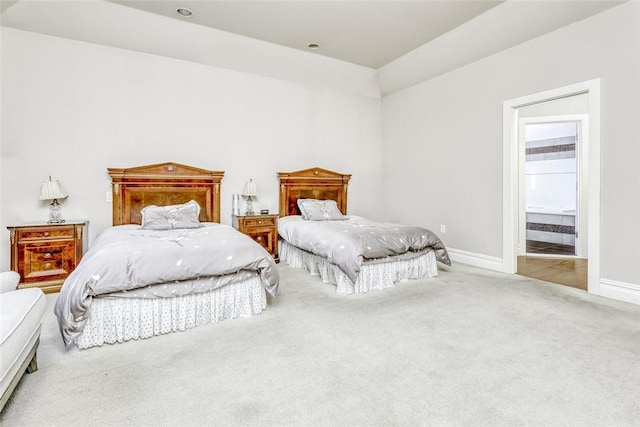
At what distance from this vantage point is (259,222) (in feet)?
15.4

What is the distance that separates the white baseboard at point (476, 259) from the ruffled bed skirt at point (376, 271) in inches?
38.2

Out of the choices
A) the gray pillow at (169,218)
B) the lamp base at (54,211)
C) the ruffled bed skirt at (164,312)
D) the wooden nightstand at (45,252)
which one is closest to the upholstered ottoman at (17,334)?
the ruffled bed skirt at (164,312)

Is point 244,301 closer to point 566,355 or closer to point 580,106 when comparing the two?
point 566,355

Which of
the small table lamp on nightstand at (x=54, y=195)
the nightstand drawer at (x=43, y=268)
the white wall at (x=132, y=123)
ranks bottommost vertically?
the nightstand drawer at (x=43, y=268)

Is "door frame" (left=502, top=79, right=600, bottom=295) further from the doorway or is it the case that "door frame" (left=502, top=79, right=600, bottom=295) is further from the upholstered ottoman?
the upholstered ottoman

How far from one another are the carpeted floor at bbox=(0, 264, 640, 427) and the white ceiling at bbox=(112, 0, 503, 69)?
3.35 metres

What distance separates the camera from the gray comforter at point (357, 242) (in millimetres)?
3309

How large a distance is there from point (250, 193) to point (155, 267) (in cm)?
255

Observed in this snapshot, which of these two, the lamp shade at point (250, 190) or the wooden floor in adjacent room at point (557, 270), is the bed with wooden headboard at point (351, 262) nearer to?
the lamp shade at point (250, 190)

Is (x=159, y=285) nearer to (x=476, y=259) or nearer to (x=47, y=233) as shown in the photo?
(x=47, y=233)

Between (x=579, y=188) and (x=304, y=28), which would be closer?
(x=304, y=28)

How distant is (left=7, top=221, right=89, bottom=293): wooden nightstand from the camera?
3.33 meters

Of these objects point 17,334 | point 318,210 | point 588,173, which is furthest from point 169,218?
point 588,173

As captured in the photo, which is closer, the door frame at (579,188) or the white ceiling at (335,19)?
the white ceiling at (335,19)
